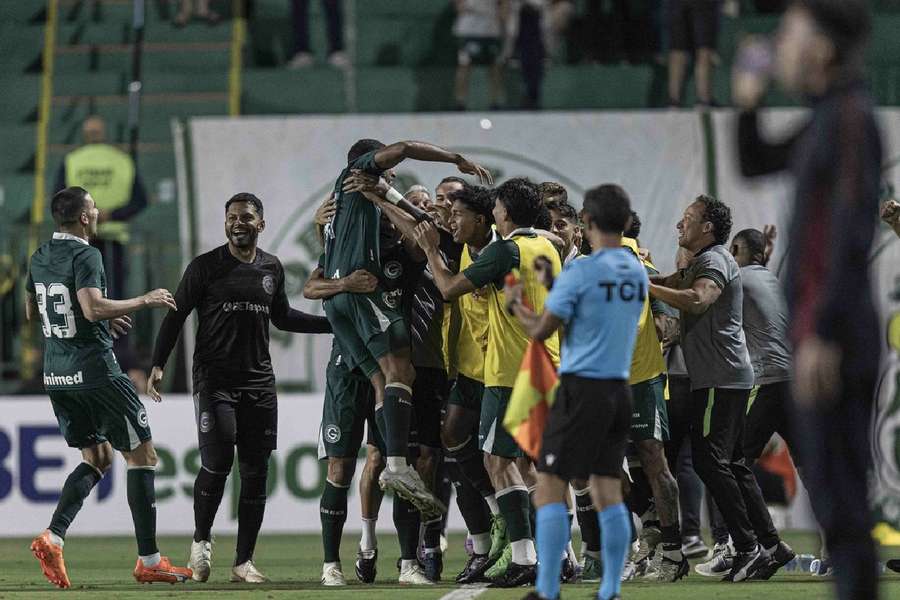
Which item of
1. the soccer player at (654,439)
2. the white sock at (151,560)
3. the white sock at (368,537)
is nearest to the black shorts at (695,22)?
the soccer player at (654,439)

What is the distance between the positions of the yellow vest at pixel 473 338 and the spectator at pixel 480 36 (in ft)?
33.2

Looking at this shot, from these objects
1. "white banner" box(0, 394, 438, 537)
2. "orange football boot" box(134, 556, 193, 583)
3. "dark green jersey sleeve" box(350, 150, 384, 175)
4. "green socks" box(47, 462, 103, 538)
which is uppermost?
"dark green jersey sleeve" box(350, 150, 384, 175)

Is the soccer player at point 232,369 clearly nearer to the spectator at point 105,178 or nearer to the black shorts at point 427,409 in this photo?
the black shorts at point 427,409

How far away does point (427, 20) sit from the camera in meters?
21.5

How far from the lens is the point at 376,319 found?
29.2 ft

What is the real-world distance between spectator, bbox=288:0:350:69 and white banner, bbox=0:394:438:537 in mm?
7493

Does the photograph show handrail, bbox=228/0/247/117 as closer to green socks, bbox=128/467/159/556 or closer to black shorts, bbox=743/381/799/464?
green socks, bbox=128/467/159/556

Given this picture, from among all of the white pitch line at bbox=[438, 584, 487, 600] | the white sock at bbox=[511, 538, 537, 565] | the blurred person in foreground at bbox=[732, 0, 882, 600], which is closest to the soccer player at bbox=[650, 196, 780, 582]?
the white sock at bbox=[511, 538, 537, 565]

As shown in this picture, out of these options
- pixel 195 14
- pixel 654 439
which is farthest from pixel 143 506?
pixel 195 14

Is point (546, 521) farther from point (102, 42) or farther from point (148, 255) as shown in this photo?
point (102, 42)

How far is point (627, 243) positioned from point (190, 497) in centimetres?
616

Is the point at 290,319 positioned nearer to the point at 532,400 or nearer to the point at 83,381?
the point at 83,381

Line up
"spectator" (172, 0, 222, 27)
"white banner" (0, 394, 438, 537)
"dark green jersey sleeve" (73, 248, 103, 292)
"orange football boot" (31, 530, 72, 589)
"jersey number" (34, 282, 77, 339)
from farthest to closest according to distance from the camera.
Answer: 1. "spectator" (172, 0, 222, 27)
2. "white banner" (0, 394, 438, 537)
3. "jersey number" (34, 282, 77, 339)
4. "dark green jersey sleeve" (73, 248, 103, 292)
5. "orange football boot" (31, 530, 72, 589)

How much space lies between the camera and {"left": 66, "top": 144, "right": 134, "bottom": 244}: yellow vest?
55.3ft
